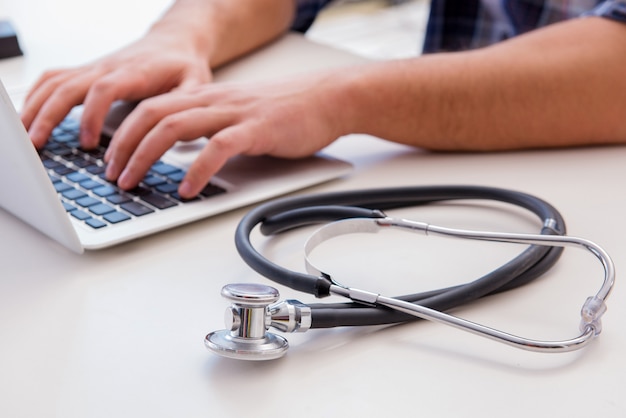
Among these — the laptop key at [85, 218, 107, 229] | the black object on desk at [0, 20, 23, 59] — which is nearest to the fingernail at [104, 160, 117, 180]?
the laptop key at [85, 218, 107, 229]

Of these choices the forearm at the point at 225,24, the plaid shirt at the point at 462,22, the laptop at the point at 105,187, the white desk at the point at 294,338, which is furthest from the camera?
the plaid shirt at the point at 462,22

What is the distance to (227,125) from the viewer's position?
83cm

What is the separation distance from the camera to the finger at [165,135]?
30.3 inches

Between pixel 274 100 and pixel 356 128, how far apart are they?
0.34 feet

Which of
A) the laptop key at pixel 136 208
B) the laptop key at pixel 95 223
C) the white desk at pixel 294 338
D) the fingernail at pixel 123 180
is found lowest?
the white desk at pixel 294 338

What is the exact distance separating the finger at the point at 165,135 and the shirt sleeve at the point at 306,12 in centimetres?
66

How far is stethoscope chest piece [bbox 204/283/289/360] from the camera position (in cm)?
50

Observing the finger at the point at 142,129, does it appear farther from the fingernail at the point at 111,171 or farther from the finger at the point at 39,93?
the finger at the point at 39,93

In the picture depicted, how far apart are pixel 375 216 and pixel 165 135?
0.81 feet

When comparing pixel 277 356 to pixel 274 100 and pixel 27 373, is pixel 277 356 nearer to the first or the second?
pixel 27 373

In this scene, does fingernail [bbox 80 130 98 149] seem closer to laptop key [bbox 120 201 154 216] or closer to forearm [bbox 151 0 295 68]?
laptop key [bbox 120 201 154 216]

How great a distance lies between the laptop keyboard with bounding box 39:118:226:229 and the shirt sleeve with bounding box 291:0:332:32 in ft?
2.09

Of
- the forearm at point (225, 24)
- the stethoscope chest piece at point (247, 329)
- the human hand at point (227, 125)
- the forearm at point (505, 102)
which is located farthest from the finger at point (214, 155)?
the forearm at point (225, 24)

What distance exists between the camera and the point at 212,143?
77cm
